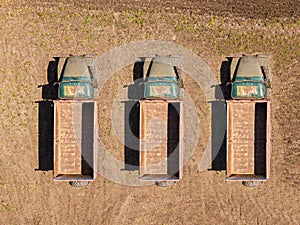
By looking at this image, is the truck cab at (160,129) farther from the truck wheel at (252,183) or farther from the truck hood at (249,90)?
the truck wheel at (252,183)

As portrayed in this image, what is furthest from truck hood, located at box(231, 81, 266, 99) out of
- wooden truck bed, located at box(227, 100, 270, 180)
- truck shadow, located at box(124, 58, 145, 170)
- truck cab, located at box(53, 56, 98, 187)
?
truck cab, located at box(53, 56, 98, 187)

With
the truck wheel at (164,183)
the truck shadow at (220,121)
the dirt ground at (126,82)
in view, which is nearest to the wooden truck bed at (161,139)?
the truck wheel at (164,183)

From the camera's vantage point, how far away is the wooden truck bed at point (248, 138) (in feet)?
36.3

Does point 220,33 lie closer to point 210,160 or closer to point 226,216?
point 210,160

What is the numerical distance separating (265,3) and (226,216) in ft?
23.0

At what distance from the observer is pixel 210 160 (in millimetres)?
11672

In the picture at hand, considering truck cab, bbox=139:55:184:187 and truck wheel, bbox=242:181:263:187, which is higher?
truck cab, bbox=139:55:184:187

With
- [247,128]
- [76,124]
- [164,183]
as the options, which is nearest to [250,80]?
[247,128]

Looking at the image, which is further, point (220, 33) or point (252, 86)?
point (220, 33)

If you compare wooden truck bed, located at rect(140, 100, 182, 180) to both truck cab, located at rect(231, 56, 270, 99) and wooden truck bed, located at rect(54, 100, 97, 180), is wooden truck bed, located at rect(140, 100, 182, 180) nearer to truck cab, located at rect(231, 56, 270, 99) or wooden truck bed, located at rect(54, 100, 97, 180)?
wooden truck bed, located at rect(54, 100, 97, 180)

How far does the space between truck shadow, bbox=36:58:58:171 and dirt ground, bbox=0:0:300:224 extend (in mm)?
151

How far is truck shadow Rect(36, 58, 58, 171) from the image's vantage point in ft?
38.9

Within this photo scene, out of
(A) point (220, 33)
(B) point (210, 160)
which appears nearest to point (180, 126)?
(B) point (210, 160)

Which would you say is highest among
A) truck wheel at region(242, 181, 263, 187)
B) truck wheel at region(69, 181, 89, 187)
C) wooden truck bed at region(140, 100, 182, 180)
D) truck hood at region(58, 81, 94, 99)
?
truck hood at region(58, 81, 94, 99)
